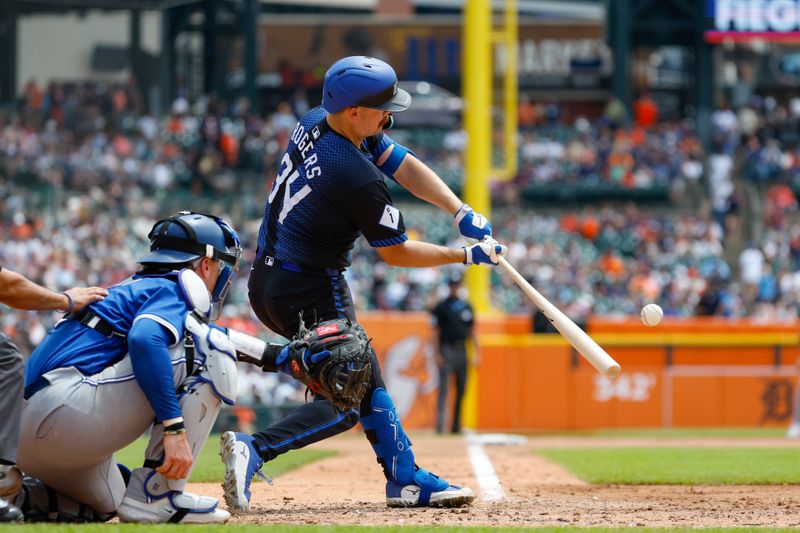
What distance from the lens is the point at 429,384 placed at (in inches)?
661

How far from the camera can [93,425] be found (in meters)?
4.79

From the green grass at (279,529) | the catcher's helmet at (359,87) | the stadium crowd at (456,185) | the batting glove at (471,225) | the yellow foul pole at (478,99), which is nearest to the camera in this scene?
the green grass at (279,529)

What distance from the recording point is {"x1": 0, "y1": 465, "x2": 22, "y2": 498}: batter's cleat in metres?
4.68

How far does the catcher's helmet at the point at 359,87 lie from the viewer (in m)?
5.64

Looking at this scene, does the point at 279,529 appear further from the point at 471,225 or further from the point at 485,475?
the point at 485,475

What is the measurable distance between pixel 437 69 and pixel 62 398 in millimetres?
31089

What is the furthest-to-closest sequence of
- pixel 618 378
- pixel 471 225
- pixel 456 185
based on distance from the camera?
pixel 456 185 → pixel 618 378 → pixel 471 225

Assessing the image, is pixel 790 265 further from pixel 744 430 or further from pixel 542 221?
pixel 744 430

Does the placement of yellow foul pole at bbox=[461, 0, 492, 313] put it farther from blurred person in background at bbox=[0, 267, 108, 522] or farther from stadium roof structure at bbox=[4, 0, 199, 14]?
stadium roof structure at bbox=[4, 0, 199, 14]

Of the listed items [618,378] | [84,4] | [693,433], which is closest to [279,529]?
[693,433]

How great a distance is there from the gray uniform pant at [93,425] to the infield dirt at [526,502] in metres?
0.52

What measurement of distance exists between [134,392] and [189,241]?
2.19 feet

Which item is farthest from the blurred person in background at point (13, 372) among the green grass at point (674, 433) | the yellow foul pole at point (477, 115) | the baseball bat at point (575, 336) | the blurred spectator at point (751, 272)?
the blurred spectator at point (751, 272)

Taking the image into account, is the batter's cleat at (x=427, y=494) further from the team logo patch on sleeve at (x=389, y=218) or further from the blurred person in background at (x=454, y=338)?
the blurred person in background at (x=454, y=338)
